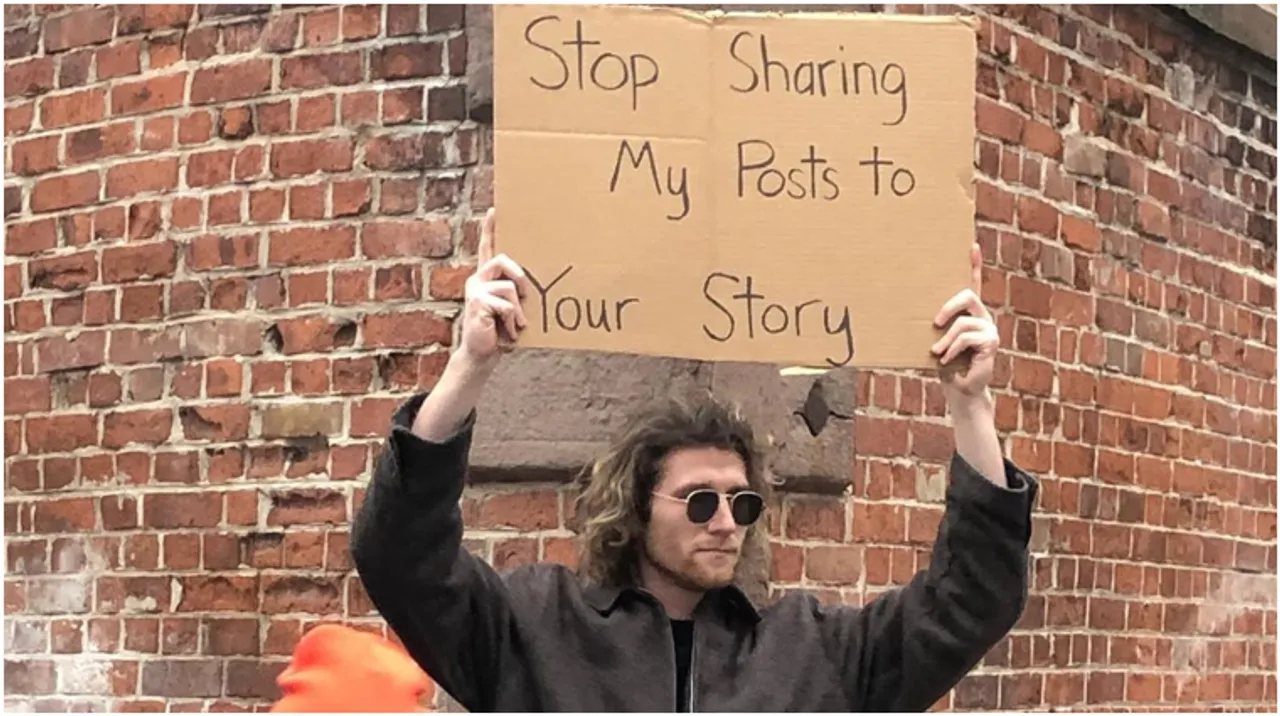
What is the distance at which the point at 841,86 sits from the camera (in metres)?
1.87

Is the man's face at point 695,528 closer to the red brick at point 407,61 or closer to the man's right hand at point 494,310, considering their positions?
the man's right hand at point 494,310

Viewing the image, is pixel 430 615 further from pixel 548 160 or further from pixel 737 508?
pixel 548 160

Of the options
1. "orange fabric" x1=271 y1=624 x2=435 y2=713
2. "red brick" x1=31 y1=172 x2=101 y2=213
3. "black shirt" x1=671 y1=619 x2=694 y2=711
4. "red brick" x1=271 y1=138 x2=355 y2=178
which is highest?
"red brick" x1=271 y1=138 x2=355 y2=178

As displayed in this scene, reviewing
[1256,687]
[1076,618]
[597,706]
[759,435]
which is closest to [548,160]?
[597,706]

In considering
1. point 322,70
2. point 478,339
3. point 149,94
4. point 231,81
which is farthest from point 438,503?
point 149,94

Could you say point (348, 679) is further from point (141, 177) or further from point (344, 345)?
point (141, 177)

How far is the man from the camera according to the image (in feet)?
Result: 5.88

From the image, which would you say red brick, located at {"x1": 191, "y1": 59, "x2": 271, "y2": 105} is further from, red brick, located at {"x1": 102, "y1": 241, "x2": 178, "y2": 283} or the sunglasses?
the sunglasses

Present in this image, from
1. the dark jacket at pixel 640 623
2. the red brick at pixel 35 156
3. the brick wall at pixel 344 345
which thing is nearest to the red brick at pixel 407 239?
the brick wall at pixel 344 345

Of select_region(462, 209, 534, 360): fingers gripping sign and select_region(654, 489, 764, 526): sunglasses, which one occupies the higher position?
select_region(462, 209, 534, 360): fingers gripping sign

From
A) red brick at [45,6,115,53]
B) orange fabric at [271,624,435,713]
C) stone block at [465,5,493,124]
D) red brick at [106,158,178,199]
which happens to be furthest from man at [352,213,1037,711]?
red brick at [45,6,115,53]

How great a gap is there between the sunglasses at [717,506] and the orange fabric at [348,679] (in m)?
0.47

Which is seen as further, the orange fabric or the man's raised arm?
the orange fabric

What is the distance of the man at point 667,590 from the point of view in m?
1.79
